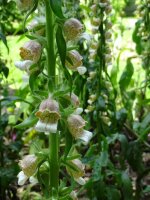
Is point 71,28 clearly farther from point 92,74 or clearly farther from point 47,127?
point 92,74

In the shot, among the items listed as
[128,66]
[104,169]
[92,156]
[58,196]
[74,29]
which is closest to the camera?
[74,29]

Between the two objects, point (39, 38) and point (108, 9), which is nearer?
point (39, 38)

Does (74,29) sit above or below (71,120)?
above

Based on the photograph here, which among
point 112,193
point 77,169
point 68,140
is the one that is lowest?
point 112,193

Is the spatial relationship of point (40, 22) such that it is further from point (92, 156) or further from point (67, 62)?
point (92, 156)

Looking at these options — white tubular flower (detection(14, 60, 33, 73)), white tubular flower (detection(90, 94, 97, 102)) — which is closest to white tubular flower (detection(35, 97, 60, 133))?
white tubular flower (detection(14, 60, 33, 73))

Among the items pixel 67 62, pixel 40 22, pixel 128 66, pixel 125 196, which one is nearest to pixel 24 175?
pixel 67 62

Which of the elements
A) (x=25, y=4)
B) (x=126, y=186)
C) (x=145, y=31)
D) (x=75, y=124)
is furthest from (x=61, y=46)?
(x=145, y=31)
